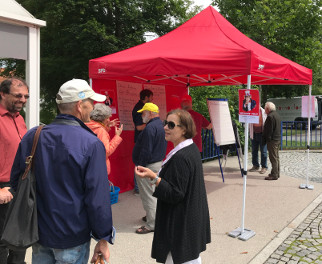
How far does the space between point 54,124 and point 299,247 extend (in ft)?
11.8

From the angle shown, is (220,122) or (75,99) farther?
(220,122)

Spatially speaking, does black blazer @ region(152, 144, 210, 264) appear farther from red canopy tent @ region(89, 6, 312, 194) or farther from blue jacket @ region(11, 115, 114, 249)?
red canopy tent @ region(89, 6, 312, 194)

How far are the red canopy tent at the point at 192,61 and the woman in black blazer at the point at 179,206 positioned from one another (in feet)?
7.80

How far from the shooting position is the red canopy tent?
15.2ft

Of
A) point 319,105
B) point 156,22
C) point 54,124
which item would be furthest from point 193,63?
point 319,105

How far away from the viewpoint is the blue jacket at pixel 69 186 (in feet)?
5.95

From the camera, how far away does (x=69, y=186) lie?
183 centimetres

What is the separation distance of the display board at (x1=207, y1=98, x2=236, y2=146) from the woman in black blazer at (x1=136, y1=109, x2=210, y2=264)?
192 inches

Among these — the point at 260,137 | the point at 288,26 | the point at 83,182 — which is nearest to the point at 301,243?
the point at 83,182

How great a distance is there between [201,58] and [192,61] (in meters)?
0.14

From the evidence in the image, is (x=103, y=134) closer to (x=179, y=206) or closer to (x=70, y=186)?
(x=179, y=206)

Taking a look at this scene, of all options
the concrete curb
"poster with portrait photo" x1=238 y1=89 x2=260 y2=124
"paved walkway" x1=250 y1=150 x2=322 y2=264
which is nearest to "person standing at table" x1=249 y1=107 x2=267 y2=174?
"paved walkway" x1=250 y1=150 x2=322 y2=264

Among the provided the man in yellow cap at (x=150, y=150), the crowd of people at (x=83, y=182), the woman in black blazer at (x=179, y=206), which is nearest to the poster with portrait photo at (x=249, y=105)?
the man in yellow cap at (x=150, y=150)

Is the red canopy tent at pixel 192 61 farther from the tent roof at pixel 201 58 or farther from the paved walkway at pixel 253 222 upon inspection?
the paved walkway at pixel 253 222
